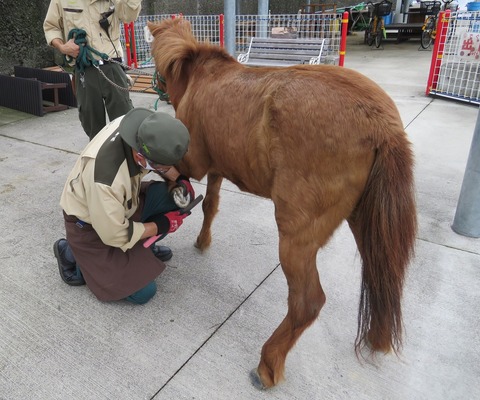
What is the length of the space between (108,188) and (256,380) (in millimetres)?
1172

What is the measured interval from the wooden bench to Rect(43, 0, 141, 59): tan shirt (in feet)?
15.5

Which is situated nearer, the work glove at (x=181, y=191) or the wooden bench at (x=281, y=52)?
the work glove at (x=181, y=191)

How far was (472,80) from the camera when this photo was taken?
262 inches

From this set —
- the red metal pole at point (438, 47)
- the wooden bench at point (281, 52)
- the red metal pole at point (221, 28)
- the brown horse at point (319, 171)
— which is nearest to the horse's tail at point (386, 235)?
the brown horse at point (319, 171)

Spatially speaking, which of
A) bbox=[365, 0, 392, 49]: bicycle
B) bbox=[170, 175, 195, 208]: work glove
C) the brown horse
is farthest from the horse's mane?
bbox=[365, 0, 392, 49]: bicycle

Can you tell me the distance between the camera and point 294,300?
1729mm

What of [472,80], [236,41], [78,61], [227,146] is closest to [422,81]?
[472,80]

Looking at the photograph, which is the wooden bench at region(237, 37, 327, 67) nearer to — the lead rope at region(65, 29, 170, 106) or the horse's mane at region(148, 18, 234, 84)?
the lead rope at region(65, 29, 170, 106)

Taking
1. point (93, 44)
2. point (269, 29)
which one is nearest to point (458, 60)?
point (269, 29)

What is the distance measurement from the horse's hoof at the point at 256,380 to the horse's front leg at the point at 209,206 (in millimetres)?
1128

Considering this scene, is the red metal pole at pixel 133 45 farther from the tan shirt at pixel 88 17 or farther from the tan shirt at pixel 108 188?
the tan shirt at pixel 108 188

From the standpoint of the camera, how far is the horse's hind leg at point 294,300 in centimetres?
167

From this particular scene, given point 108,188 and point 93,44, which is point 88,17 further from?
point 108,188

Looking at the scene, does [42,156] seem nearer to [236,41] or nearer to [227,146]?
[227,146]
